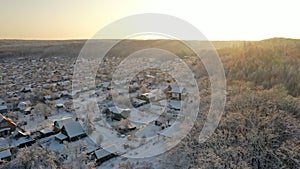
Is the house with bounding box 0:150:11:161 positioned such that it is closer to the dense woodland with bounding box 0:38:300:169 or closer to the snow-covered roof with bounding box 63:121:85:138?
the dense woodland with bounding box 0:38:300:169

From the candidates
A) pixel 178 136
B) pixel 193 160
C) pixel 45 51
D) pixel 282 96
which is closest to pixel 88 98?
pixel 178 136

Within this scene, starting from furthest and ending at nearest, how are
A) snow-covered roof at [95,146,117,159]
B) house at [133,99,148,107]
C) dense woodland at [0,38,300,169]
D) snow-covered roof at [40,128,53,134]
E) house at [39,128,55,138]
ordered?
house at [133,99,148,107], snow-covered roof at [40,128,53,134], house at [39,128,55,138], snow-covered roof at [95,146,117,159], dense woodland at [0,38,300,169]

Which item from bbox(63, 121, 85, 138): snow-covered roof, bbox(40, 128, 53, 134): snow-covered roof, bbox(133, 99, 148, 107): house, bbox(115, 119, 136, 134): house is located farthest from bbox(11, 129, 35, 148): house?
bbox(133, 99, 148, 107): house

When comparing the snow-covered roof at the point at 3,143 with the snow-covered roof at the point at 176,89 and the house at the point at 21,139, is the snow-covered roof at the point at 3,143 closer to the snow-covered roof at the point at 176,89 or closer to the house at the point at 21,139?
the house at the point at 21,139

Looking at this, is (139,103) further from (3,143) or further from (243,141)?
(243,141)

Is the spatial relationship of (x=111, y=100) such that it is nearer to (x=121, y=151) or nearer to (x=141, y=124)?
(x=141, y=124)

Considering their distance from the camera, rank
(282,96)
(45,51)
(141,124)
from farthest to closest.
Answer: (45,51)
(141,124)
(282,96)

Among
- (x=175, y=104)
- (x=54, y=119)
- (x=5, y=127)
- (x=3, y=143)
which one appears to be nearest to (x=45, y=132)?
(x=3, y=143)

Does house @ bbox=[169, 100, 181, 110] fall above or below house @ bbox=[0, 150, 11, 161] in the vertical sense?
above
